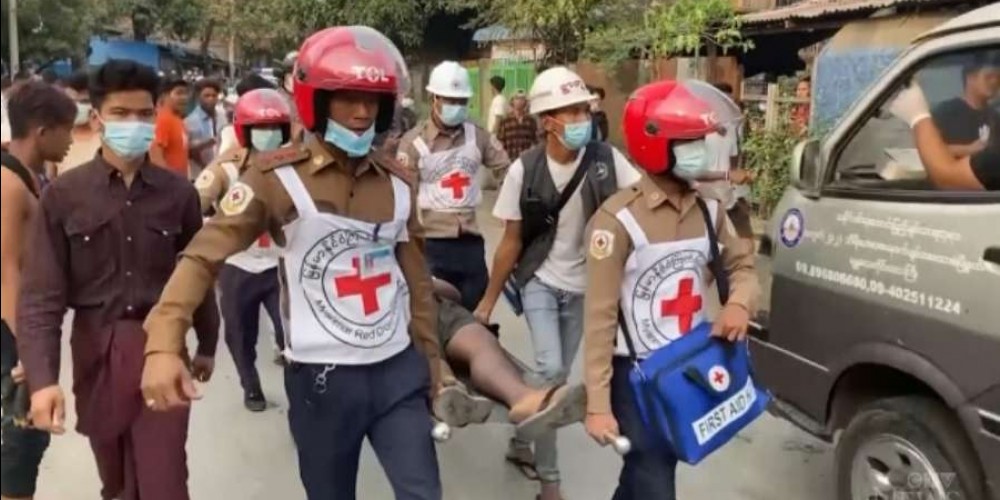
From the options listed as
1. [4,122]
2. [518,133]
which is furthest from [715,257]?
[518,133]

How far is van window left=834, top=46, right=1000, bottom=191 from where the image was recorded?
3.30m

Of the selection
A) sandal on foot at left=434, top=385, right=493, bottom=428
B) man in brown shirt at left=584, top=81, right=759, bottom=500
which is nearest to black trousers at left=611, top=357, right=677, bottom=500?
man in brown shirt at left=584, top=81, right=759, bottom=500

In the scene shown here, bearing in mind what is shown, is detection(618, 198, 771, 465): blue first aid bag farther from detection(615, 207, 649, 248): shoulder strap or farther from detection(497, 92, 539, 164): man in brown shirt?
detection(497, 92, 539, 164): man in brown shirt

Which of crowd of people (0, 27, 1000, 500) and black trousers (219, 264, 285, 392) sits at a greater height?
crowd of people (0, 27, 1000, 500)

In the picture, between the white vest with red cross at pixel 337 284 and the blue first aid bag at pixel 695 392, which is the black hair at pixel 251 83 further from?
the blue first aid bag at pixel 695 392

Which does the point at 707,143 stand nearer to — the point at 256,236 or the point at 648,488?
the point at 648,488

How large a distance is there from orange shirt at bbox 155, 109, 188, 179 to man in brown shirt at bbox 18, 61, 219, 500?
3.59 metres

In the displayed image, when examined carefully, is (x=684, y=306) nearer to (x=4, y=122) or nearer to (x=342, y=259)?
(x=342, y=259)

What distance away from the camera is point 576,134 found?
402cm

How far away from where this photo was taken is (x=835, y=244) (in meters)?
3.72

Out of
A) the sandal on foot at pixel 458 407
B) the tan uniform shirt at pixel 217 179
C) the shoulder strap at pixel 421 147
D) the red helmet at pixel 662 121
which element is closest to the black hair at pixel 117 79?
the sandal on foot at pixel 458 407

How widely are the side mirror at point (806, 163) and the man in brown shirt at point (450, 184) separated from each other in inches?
62.7

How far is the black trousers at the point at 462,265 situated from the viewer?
4961 millimetres

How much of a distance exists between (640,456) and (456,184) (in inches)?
84.0
